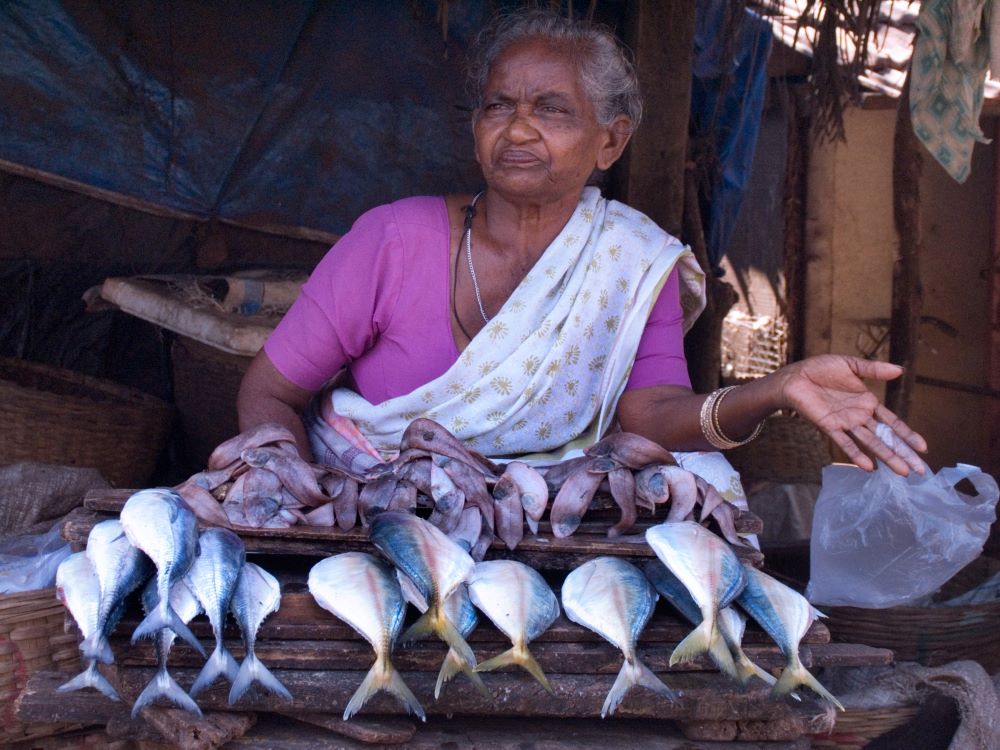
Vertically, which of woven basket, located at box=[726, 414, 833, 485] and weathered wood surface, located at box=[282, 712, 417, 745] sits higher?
weathered wood surface, located at box=[282, 712, 417, 745]

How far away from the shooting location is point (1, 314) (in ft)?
15.9

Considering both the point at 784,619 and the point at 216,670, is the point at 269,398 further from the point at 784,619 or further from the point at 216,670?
the point at 784,619

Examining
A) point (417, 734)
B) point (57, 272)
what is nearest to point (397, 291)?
point (417, 734)

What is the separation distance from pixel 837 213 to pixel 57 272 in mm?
4537

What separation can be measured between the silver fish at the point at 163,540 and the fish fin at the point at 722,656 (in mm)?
905

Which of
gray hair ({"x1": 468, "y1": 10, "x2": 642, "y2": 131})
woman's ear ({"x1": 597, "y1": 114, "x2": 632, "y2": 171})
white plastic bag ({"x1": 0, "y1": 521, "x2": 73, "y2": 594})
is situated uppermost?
gray hair ({"x1": 468, "y1": 10, "x2": 642, "y2": 131})

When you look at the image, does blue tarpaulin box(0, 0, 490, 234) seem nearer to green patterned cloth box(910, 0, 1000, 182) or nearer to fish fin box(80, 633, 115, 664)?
green patterned cloth box(910, 0, 1000, 182)

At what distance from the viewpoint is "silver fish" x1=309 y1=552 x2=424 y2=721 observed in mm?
1912

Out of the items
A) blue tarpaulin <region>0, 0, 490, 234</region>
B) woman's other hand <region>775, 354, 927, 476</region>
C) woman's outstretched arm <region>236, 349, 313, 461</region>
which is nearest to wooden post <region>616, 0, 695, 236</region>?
blue tarpaulin <region>0, 0, 490, 234</region>

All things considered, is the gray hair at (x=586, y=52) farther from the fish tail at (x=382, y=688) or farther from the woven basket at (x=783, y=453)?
the woven basket at (x=783, y=453)

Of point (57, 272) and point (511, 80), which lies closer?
point (511, 80)

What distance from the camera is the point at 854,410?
240cm

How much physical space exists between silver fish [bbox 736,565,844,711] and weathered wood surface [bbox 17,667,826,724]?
2.7 inches

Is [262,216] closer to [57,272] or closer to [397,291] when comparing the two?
[57,272]
